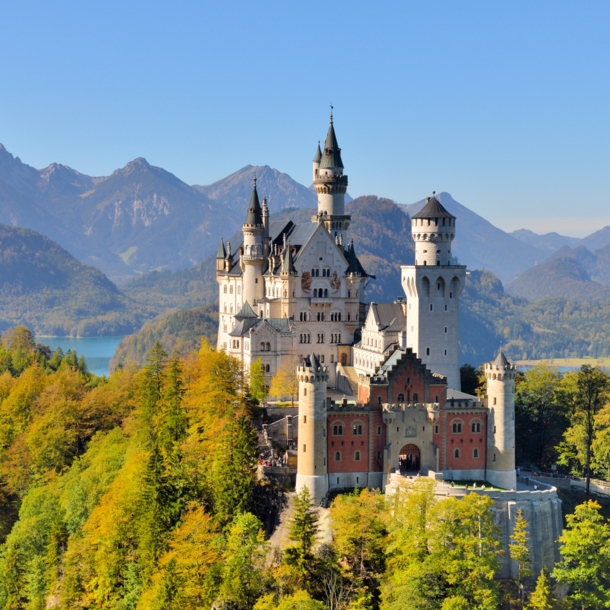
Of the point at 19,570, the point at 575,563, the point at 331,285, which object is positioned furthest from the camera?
the point at 331,285

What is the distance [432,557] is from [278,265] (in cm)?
4810

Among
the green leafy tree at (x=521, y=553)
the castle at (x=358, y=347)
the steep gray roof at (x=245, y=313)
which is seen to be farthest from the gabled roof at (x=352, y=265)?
the green leafy tree at (x=521, y=553)

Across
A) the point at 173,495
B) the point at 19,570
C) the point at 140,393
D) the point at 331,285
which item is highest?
the point at 331,285

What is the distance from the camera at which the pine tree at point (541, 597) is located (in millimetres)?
66438

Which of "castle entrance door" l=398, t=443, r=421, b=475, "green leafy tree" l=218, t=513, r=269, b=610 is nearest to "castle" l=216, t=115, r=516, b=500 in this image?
"castle entrance door" l=398, t=443, r=421, b=475

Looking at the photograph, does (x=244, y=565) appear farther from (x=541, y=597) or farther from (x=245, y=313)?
(x=245, y=313)

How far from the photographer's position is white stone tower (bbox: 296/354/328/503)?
73.7 m

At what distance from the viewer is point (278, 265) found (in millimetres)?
108375

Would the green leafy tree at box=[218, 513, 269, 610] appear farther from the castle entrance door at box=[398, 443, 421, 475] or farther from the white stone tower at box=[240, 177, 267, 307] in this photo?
the white stone tower at box=[240, 177, 267, 307]

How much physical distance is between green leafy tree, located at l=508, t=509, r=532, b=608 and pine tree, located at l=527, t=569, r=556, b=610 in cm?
91

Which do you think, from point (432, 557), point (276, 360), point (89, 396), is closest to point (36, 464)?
point (89, 396)

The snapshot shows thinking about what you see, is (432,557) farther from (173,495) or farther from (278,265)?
(278,265)

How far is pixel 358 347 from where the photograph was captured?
102 meters

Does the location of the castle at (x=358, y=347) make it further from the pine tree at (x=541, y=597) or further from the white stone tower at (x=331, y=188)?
the pine tree at (x=541, y=597)
